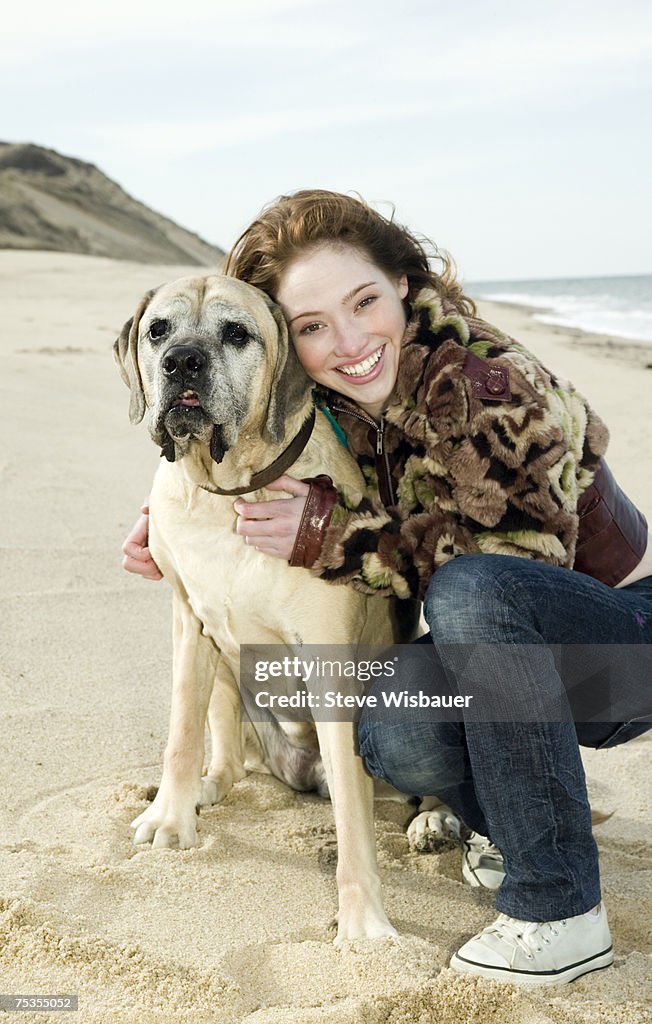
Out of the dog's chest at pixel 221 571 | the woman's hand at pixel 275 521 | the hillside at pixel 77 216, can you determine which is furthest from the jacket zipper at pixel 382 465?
the hillside at pixel 77 216

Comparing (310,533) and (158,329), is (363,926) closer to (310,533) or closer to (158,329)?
(310,533)

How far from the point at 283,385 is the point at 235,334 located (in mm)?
183

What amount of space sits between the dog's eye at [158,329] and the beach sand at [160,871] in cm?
126

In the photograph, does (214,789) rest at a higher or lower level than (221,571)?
lower

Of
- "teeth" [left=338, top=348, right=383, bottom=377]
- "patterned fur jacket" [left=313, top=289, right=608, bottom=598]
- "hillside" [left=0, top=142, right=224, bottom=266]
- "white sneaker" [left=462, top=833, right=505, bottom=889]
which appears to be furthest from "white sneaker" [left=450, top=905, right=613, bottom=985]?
"hillside" [left=0, top=142, right=224, bottom=266]

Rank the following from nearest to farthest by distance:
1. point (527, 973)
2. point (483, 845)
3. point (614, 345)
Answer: point (527, 973) < point (483, 845) < point (614, 345)

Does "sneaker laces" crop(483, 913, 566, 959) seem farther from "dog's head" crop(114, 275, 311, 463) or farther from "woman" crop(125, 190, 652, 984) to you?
"dog's head" crop(114, 275, 311, 463)

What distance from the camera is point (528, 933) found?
2.14 meters

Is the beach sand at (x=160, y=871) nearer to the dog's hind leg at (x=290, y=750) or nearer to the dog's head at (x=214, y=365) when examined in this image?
the dog's hind leg at (x=290, y=750)

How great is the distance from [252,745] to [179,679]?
40 centimetres

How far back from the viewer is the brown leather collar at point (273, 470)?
2752 mm

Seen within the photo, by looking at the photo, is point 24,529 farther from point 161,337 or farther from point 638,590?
point 638,590

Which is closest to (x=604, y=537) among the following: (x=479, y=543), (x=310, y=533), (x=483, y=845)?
(x=479, y=543)

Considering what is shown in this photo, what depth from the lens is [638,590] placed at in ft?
8.56
